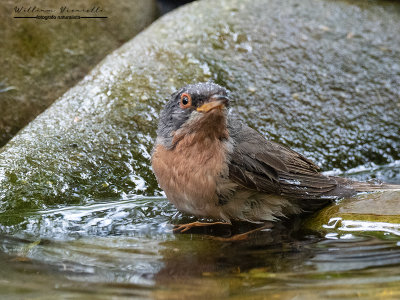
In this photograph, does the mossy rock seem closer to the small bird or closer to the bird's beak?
the small bird

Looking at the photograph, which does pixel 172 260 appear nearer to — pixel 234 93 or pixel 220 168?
pixel 220 168

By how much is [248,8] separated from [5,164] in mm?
3484

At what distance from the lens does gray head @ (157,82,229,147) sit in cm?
343

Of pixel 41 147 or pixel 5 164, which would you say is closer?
pixel 5 164

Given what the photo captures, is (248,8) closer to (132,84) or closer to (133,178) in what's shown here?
(132,84)

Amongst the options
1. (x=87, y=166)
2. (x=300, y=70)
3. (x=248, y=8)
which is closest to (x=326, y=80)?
(x=300, y=70)

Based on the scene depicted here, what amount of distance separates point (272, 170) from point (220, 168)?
49 centimetres

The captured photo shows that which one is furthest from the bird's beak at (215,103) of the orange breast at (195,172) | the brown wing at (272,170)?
the brown wing at (272,170)

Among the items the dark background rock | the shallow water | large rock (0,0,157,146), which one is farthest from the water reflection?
the dark background rock

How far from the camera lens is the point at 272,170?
→ 386 centimetres

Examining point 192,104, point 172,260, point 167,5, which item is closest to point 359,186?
point 192,104

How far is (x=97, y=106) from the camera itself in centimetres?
492

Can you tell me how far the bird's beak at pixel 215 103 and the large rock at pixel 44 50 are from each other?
2.99m

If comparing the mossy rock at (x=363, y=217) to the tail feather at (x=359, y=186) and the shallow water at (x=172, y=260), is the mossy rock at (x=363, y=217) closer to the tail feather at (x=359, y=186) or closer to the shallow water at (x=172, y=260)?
the shallow water at (x=172, y=260)
